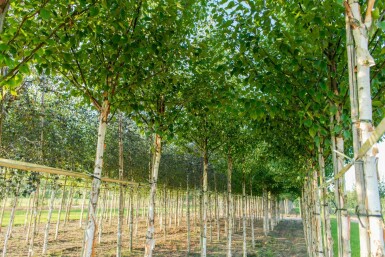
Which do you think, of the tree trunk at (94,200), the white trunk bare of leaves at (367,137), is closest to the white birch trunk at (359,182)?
the white trunk bare of leaves at (367,137)

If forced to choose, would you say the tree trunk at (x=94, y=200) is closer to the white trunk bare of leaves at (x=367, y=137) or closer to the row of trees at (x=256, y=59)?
the row of trees at (x=256, y=59)

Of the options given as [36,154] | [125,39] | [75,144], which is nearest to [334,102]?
[125,39]

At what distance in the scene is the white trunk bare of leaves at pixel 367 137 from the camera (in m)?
2.07

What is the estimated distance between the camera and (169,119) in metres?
6.94

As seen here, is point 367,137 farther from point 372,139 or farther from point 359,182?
point 359,182

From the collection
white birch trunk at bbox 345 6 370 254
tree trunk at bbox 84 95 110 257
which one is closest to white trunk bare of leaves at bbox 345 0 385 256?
white birch trunk at bbox 345 6 370 254

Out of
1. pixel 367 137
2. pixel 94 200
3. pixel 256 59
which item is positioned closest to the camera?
pixel 367 137

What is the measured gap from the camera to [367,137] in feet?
7.18

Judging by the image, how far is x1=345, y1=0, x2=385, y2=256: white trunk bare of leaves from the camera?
2072mm

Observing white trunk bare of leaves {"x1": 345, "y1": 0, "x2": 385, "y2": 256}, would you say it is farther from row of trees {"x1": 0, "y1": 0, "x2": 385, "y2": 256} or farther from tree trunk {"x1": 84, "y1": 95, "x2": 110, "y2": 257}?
tree trunk {"x1": 84, "y1": 95, "x2": 110, "y2": 257}

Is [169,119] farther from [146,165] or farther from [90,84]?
[146,165]

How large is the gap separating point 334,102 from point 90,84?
13.9 feet

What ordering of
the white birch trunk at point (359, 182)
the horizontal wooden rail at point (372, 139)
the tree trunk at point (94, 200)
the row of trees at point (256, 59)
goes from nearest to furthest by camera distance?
the horizontal wooden rail at point (372, 139) → the white birch trunk at point (359, 182) → the row of trees at point (256, 59) → the tree trunk at point (94, 200)

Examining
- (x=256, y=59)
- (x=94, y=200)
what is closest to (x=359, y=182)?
(x=256, y=59)
